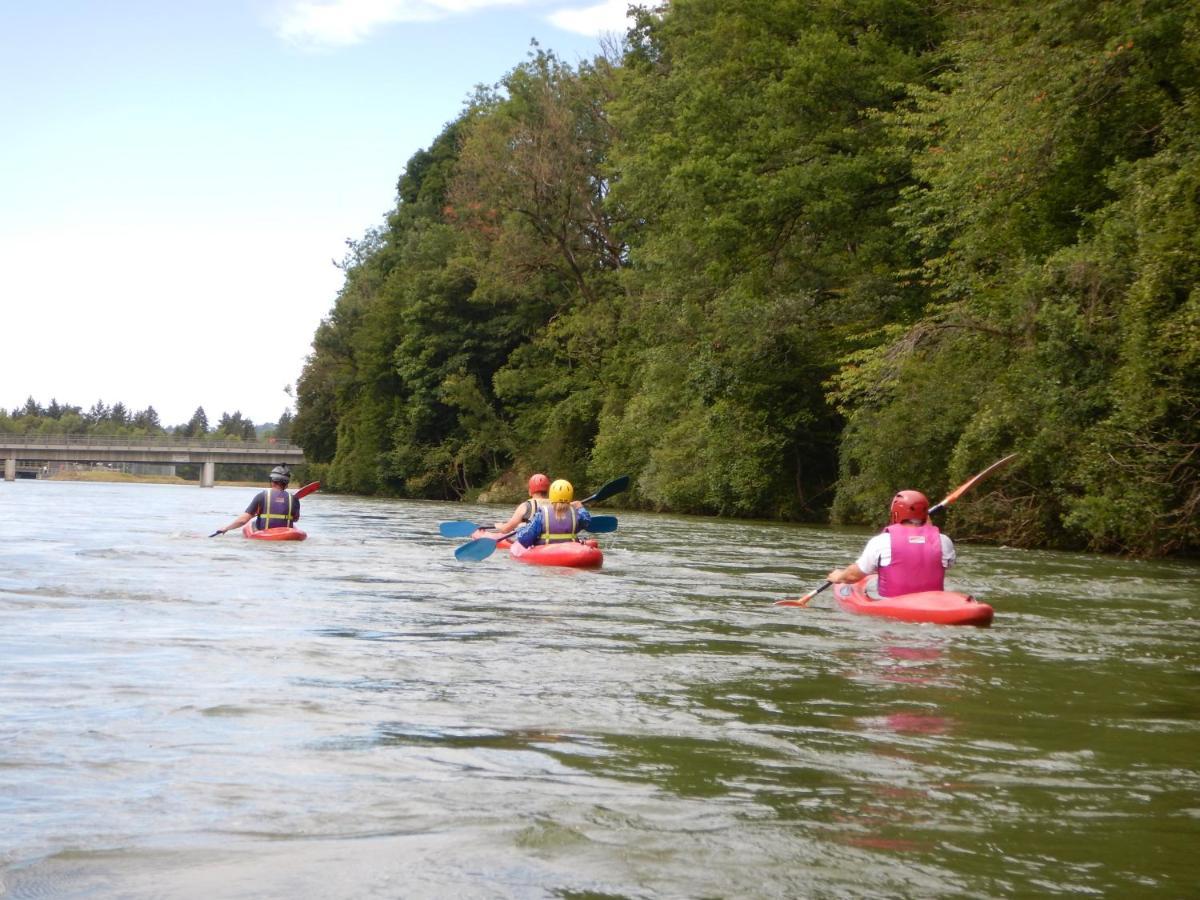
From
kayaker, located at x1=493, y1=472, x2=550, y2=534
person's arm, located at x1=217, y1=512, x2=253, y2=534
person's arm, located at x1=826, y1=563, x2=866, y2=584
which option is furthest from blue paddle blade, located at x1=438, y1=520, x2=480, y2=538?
person's arm, located at x1=826, y1=563, x2=866, y2=584

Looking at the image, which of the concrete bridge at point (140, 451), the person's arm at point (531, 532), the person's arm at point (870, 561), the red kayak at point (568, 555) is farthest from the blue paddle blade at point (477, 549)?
the concrete bridge at point (140, 451)

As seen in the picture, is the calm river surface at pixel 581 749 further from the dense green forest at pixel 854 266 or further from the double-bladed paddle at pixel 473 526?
the dense green forest at pixel 854 266

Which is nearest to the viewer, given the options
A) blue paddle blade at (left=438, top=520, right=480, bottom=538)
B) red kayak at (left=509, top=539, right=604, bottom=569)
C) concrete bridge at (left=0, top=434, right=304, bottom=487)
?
red kayak at (left=509, top=539, right=604, bottom=569)

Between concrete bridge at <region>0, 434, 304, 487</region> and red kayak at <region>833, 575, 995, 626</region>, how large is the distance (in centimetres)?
7468

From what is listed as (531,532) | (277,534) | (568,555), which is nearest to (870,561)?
(568,555)

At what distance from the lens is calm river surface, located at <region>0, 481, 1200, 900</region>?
13.2 ft

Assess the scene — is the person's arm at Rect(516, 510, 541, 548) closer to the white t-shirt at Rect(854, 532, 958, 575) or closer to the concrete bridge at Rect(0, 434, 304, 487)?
the white t-shirt at Rect(854, 532, 958, 575)

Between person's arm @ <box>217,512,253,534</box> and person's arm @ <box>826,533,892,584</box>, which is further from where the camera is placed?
person's arm @ <box>217,512,253,534</box>

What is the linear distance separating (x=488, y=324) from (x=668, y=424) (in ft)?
66.0

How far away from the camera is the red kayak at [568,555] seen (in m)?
15.1

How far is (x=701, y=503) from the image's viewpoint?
118 feet

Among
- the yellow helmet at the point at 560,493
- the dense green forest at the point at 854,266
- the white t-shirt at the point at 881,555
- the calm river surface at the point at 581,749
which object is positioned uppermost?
the dense green forest at the point at 854,266

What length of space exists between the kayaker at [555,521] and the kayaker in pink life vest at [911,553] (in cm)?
559

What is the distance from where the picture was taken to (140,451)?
84.9 m
